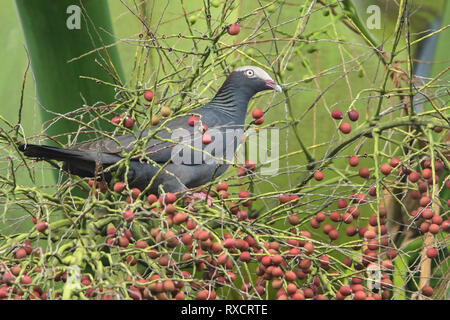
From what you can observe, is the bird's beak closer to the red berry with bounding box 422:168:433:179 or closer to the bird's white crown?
the bird's white crown

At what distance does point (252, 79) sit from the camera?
2365 millimetres

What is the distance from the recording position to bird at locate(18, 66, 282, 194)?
2.01m

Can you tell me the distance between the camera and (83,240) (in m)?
1.59

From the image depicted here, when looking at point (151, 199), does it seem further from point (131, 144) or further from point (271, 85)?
point (271, 85)

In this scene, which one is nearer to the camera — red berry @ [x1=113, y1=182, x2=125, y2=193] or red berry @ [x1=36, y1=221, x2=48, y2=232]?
red berry @ [x1=36, y1=221, x2=48, y2=232]

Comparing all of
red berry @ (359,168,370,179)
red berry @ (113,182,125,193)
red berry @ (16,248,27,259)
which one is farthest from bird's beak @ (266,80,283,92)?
red berry @ (16,248,27,259)

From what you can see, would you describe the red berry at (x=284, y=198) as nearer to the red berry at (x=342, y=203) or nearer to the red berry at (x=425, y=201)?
the red berry at (x=342, y=203)

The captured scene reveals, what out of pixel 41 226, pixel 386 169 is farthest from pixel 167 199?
pixel 386 169

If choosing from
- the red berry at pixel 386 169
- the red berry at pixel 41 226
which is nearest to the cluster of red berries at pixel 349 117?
the red berry at pixel 386 169
